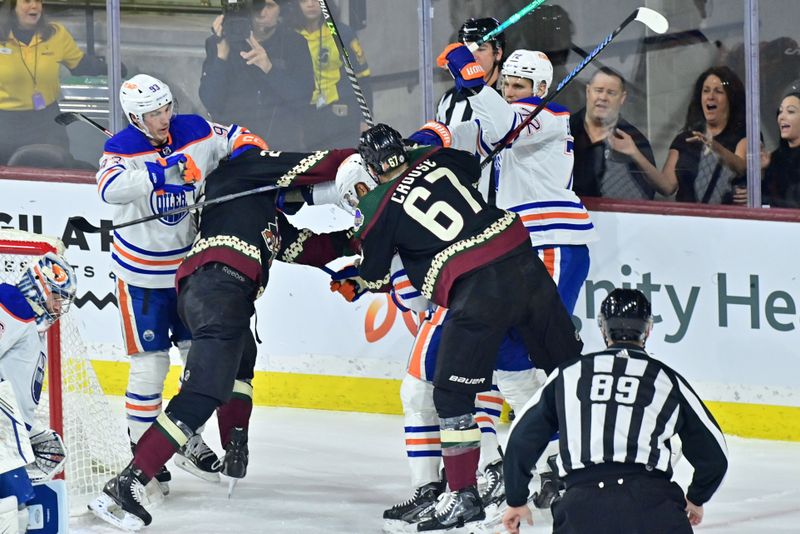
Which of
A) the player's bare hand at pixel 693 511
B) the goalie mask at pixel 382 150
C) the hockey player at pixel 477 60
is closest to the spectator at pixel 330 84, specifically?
the hockey player at pixel 477 60

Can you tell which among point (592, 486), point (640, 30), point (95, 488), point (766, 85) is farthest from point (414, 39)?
point (592, 486)

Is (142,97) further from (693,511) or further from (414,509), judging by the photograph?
(693,511)

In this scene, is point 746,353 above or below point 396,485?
above

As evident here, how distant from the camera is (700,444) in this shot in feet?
10.4

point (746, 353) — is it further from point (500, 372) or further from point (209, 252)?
point (209, 252)

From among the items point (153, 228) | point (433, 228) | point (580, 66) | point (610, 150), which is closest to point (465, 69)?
point (580, 66)

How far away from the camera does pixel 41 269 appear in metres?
3.79

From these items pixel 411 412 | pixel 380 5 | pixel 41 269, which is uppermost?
pixel 380 5

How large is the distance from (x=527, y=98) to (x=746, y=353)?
1225 millimetres

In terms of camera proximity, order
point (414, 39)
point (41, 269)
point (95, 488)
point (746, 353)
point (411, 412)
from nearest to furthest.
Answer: point (41, 269) < point (411, 412) < point (95, 488) < point (746, 353) < point (414, 39)

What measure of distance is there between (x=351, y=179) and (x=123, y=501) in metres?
1.10

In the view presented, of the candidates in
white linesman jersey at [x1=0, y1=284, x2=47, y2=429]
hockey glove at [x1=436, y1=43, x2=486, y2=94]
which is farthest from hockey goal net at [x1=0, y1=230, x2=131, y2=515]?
hockey glove at [x1=436, y1=43, x2=486, y2=94]

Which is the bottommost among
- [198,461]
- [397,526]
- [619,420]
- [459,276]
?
[397,526]

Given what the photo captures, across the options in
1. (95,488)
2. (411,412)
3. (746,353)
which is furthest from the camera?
(746,353)
